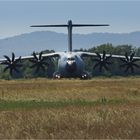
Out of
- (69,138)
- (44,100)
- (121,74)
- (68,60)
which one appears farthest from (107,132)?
(121,74)

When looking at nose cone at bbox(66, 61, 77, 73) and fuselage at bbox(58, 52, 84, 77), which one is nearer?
nose cone at bbox(66, 61, 77, 73)

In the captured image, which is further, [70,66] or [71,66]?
[70,66]

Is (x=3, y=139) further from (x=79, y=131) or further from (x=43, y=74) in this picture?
(x=43, y=74)

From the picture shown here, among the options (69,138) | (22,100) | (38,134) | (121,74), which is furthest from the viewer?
(121,74)

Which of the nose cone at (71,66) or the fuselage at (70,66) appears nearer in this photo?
the nose cone at (71,66)

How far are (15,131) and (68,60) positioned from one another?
69.7 meters

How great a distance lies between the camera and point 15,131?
18422 mm

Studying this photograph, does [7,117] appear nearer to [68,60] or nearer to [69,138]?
[69,138]

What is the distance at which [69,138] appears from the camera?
16.4 metres

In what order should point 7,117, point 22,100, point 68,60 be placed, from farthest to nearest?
point 68,60
point 22,100
point 7,117

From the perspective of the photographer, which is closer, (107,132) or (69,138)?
(69,138)

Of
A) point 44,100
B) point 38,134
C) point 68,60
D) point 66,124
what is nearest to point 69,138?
point 38,134

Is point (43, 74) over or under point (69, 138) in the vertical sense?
under

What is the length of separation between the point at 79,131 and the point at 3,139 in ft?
8.57
